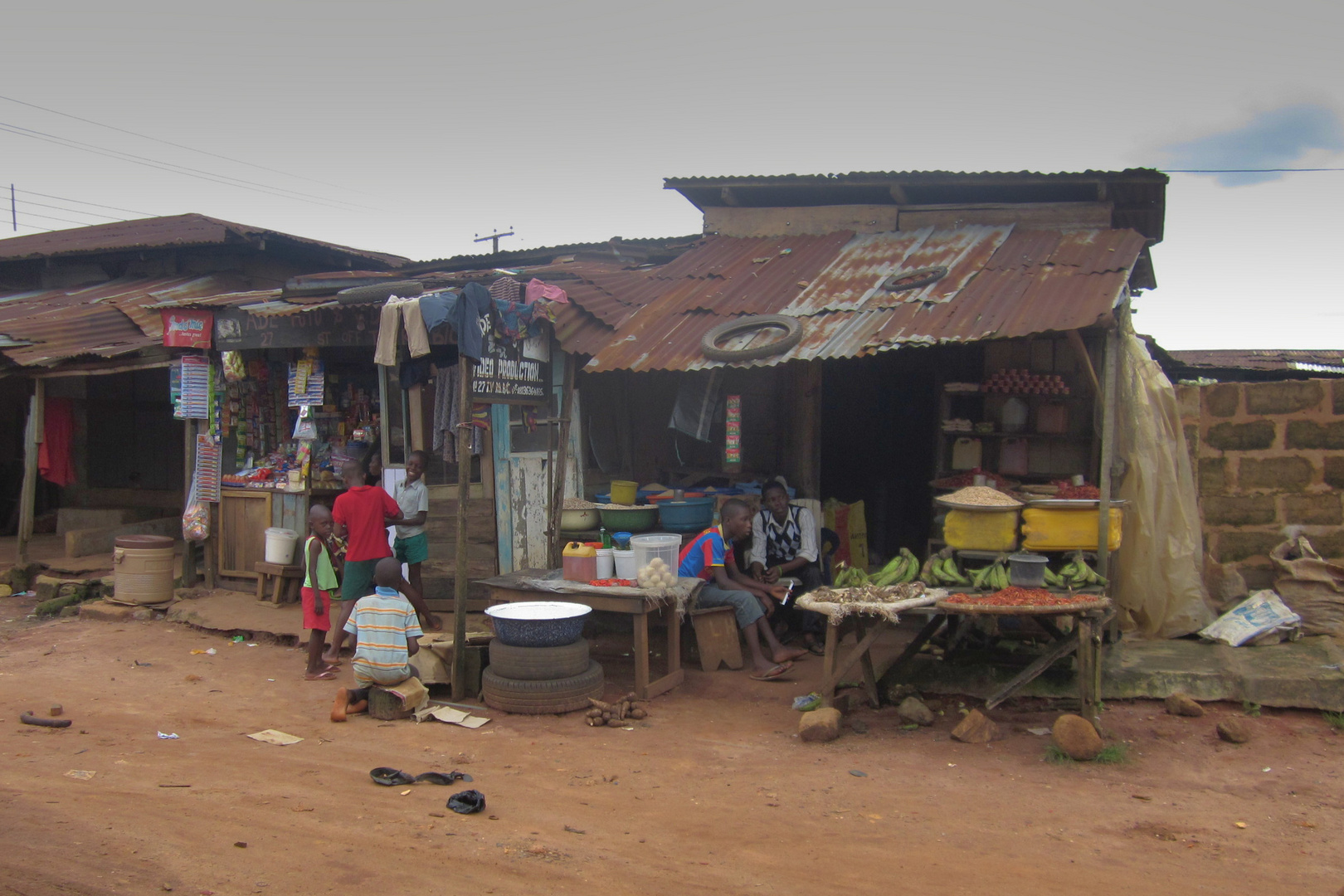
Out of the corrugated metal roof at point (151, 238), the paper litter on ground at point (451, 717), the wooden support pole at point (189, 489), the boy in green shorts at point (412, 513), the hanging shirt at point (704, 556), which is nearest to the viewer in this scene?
the paper litter on ground at point (451, 717)

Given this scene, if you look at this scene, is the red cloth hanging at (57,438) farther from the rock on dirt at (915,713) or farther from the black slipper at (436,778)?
the rock on dirt at (915,713)

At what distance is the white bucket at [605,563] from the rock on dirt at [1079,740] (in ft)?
11.5

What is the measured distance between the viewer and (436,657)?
7.11 meters

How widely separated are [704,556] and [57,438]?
34.0 ft

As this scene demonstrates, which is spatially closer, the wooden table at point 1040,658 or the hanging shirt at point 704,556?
the wooden table at point 1040,658

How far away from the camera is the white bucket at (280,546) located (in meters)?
10.0

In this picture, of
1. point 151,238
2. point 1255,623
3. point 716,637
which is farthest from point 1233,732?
point 151,238

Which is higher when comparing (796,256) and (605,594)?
(796,256)

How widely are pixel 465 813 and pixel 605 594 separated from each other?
2.45 metres

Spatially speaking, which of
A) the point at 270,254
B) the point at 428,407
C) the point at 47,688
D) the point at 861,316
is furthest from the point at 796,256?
the point at 270,254

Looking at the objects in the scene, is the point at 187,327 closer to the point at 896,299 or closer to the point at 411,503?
the point at 411,503

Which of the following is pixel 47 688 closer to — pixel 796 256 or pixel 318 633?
pixel 318 633

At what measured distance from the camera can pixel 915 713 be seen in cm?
634

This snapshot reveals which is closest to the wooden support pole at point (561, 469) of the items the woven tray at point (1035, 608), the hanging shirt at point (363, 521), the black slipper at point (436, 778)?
the hanging shirt at point (363, 521)
